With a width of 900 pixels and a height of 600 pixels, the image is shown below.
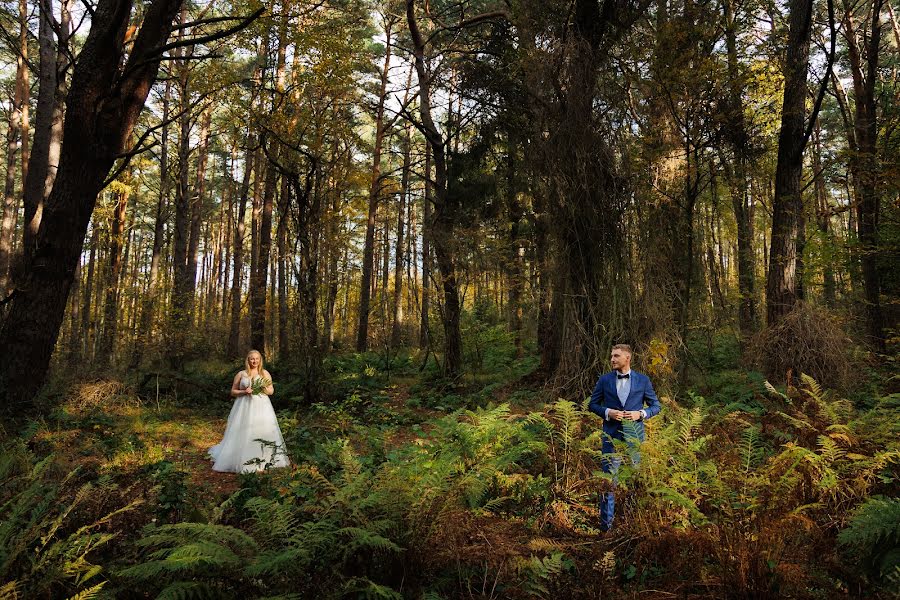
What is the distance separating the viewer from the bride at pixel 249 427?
6.54 m

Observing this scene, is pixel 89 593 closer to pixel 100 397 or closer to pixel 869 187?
pixel 100 397

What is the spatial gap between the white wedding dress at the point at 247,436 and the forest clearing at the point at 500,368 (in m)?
0.03

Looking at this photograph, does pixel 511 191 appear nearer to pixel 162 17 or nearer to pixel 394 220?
pixel 162 17

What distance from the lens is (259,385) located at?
6773 mm

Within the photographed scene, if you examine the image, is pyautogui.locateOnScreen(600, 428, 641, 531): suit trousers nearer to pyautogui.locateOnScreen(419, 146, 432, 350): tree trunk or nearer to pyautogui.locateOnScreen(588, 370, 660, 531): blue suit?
pyautogui.locateOnScreen(588, 370, 660, 531): blue suit

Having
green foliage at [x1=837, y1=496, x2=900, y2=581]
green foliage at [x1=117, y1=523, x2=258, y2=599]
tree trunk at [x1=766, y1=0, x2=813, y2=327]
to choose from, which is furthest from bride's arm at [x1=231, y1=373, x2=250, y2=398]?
tree trunk at [x1=766, y1=0, x2=813, y2=327]

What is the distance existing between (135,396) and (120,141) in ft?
17.7

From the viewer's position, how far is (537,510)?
417cm

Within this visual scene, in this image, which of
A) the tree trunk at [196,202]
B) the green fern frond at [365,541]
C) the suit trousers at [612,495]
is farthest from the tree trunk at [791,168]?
the tree trunk at [196,202]

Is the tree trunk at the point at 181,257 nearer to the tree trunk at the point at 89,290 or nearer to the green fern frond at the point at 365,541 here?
the tree trunk at the point at 89,290

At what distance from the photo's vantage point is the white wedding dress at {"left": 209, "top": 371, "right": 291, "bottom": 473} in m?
6.52

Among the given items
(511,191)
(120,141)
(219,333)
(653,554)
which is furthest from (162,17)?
(219,333)

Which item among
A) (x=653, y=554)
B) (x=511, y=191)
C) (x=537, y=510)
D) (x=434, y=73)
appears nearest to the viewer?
(x=653, y=554)

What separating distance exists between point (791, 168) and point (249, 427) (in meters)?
9.92
